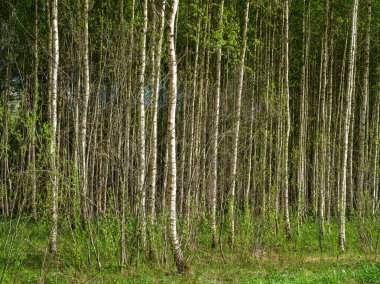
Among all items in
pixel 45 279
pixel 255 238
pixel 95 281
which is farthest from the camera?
pixel 255 238

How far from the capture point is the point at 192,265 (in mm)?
9242

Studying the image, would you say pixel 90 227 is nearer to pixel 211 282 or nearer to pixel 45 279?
pixel 45 279

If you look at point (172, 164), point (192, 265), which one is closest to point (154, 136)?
point (172, 164)

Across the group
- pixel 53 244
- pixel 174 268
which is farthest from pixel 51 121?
pixel 174 268

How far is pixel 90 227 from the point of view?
8.45 meters

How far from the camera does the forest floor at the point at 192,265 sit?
26.7 feet

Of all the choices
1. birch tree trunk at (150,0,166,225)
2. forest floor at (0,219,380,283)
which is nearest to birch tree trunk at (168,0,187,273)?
forest floor at (0,219,380,283)

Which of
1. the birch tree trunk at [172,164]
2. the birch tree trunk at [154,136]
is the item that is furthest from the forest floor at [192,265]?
the birch tree trunk at [154,136]

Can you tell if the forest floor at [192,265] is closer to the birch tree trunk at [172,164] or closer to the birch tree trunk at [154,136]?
the birch tree trunk at [172,164]

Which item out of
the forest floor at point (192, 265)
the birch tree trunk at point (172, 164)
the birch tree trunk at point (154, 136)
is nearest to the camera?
the forest floor at point (192, 265)

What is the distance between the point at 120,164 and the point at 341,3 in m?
15.4

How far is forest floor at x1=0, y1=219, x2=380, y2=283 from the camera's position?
8.15 metres

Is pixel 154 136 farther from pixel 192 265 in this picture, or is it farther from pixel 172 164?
pixel 192 265

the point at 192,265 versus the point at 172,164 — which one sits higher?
the point at 172,164
